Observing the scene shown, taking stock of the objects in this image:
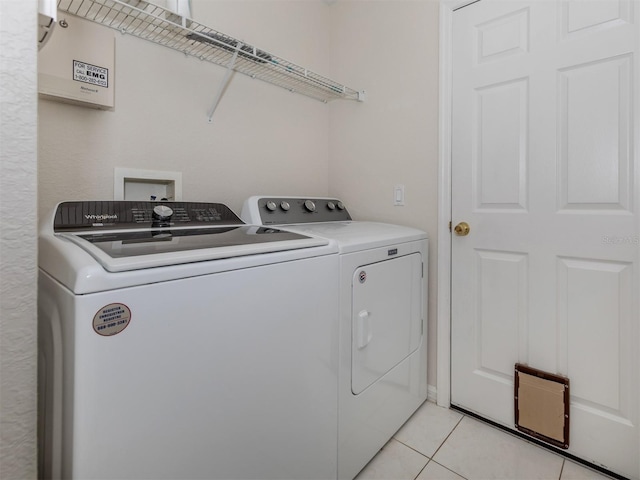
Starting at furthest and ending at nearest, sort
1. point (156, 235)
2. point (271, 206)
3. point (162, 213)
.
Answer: point (271, 206) < point (162, 213) < point (156, 235)

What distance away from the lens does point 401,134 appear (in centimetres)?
196

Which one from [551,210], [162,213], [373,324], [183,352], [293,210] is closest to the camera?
[183,352]

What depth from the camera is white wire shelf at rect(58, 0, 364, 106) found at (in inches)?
49.3

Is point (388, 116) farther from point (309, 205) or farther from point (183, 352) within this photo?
point (183, 352)

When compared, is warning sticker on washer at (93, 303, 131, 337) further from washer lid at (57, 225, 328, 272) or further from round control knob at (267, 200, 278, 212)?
round control knob at (267, 200, 278, 212)

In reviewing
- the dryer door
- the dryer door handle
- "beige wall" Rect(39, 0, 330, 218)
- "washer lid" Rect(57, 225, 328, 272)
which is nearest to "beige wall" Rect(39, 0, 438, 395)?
"beige wall" Rect(39, 0, 330, 218)

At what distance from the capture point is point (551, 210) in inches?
57.9

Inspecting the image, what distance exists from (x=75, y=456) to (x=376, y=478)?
1.18m

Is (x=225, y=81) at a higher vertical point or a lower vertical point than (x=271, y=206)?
higher

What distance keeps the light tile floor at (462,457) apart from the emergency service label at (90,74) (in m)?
1.93

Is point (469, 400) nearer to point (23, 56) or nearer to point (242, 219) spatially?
point (242, 219)

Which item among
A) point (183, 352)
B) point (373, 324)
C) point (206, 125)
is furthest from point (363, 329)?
point (206, 125)

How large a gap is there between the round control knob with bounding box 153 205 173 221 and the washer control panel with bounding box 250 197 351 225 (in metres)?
0.40

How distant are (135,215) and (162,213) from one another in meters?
0.11
